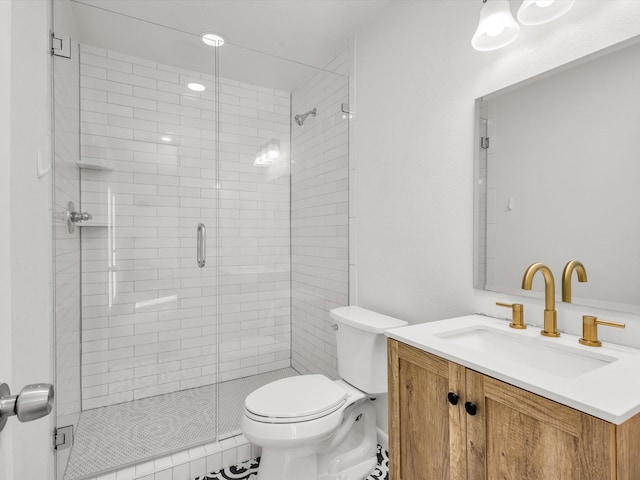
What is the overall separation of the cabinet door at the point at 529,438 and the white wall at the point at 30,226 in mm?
1049

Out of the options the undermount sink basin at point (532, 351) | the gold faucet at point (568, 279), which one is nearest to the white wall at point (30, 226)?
the undermount sink basin at point (532, 351)

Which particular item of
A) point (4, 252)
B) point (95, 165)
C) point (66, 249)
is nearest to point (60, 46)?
point (95, 165)

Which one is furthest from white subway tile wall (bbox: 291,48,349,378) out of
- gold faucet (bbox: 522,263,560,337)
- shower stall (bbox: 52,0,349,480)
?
gold faucet (bbox: 522,263,560,337)

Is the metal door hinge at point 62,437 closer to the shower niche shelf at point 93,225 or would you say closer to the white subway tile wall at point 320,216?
the shower niche shelf at point 93,225

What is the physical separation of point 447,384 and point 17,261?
1152 millimetres

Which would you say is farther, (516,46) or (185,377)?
(185,377)

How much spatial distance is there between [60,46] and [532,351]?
7.66 feet

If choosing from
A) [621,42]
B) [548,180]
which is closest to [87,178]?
[548,180]

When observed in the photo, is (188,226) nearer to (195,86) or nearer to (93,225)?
(93,225)

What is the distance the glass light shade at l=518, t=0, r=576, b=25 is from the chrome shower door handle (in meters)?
2.11

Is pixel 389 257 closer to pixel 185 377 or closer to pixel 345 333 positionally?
pixel 345 333

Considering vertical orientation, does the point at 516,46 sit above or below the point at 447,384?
above

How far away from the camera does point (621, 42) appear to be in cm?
103

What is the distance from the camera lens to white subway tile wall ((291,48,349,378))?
2.30 meters
